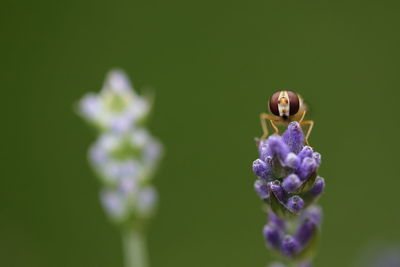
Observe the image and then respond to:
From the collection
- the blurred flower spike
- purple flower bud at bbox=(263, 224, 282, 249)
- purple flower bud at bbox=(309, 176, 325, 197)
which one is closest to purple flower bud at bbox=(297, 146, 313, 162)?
purple flower bud at bbox=(309, 176, 325, 197)

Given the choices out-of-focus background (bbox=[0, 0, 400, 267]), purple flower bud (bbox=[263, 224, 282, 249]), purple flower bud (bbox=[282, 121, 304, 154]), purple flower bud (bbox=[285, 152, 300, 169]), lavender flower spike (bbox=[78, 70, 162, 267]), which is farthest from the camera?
out-of-focus background (bbox=[0, 0, 400, 267])

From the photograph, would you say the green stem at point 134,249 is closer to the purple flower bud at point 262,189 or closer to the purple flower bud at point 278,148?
the purple flower bud at point 262,189

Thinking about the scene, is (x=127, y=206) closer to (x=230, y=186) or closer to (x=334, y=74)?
(x=230, y=186)

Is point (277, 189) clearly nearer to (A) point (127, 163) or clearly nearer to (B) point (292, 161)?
(B) point (292, 161)

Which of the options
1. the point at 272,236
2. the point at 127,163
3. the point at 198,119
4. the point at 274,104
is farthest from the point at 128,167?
the point at 198,119

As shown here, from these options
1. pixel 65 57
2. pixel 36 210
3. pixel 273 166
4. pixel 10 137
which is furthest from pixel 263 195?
pixel 65 57

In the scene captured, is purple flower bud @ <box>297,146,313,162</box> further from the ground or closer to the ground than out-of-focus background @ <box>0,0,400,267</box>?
closer to the ground

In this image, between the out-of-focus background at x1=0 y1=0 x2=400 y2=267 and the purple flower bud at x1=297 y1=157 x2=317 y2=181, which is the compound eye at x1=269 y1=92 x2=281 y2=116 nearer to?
the purple flower bud at x1=297 y1=157 x2=317 y2=181
